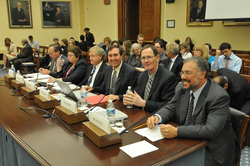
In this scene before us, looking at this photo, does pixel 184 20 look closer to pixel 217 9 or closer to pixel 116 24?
pixel 217 9

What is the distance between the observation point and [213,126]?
168 cm

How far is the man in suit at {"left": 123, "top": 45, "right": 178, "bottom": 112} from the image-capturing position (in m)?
2.38

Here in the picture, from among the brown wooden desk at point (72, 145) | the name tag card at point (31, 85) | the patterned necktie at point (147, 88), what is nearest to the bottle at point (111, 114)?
the brown wooden desk at point (72, 145)

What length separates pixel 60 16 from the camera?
12367 millimetres

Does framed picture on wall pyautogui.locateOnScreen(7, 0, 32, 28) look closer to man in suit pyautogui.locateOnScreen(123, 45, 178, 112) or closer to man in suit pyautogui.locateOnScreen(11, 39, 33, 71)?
man in suit pyautogui.locateOnScreen(11, 39, 33, 71)

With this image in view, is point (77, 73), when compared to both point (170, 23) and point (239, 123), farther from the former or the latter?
point (170, 23)

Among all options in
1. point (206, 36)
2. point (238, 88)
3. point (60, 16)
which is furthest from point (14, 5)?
point (238, 88)

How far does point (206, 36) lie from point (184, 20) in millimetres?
1118

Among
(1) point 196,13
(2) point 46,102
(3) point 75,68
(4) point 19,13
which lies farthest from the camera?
(4) point 19,13

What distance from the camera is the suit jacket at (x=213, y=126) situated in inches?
66.0

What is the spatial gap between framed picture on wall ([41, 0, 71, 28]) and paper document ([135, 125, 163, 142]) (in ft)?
38.5

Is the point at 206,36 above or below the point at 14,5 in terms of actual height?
below

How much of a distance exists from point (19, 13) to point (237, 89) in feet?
37.2

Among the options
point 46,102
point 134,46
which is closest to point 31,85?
point 46,102
